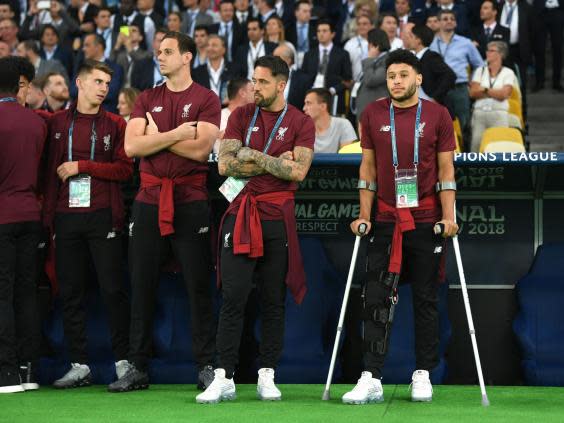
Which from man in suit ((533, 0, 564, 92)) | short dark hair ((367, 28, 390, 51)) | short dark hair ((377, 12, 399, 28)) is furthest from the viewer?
man in suit ((533, 0, 564, 92))

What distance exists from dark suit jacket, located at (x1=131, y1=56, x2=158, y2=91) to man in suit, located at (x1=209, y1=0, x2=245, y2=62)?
1.60m

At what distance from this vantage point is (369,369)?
737 centimetres

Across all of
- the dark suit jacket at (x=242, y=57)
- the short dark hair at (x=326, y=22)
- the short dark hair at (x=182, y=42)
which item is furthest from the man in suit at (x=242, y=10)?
the short dark hair at (x=182, y=42)

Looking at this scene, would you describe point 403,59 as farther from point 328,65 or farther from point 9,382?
point 328,65

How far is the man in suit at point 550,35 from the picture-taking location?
657 inches

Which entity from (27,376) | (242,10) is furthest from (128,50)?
(27,376)

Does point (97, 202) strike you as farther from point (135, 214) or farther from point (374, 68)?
point (374, 68)

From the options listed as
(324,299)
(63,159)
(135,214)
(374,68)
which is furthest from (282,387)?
(374,68)

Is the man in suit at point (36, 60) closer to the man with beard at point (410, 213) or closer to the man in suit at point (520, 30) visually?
the man in suit at point (520, 30)

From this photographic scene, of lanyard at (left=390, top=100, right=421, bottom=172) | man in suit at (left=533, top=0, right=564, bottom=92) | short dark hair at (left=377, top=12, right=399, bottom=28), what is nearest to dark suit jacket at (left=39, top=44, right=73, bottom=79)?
short dark hair at (left=377, top=12, right=399, bottom=28)

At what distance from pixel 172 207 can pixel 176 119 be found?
65cm

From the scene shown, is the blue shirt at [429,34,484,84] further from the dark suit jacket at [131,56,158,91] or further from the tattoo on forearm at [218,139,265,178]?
the tattoo on forearm at [218,139,265,178]

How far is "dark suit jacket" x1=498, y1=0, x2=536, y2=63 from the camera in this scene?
1661 centimetres

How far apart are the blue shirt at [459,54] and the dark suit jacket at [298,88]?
1717 mm
